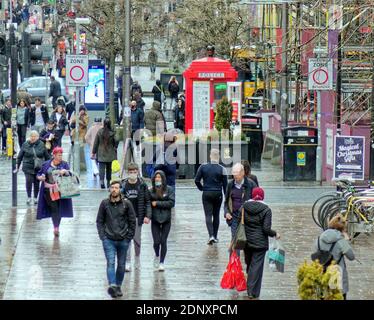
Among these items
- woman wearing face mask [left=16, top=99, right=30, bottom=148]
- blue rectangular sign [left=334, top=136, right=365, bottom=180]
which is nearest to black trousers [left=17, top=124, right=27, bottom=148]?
woman wearing face mask [left=16, top=99, right=30, bottom=148]

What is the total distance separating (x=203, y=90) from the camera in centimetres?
3728

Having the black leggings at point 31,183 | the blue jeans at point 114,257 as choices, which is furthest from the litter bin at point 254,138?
the blue jeans at point 114,257

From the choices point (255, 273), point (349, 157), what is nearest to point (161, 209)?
point (255, 273)

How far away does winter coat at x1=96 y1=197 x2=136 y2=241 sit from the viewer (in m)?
17.7

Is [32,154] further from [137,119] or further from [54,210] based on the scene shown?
[137,119]

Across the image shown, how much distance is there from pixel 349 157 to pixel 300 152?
444cm

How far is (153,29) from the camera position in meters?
50.4

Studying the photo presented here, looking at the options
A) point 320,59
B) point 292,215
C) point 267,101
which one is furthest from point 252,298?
point 267,101

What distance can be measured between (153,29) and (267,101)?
17.5 feet

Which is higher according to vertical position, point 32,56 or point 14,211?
point 32,56

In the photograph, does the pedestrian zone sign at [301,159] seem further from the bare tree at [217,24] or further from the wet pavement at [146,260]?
the bare tree at [217,24]

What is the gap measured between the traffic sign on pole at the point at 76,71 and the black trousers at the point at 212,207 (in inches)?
391

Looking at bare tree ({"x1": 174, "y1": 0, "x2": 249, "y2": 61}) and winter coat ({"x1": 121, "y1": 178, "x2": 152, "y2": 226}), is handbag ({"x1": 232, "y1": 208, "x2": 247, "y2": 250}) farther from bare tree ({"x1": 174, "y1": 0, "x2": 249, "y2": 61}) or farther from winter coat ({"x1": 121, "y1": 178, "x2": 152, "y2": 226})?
bare tree ({"x1": 174, "y1": 0, "x2": 249, "y2": 61})
